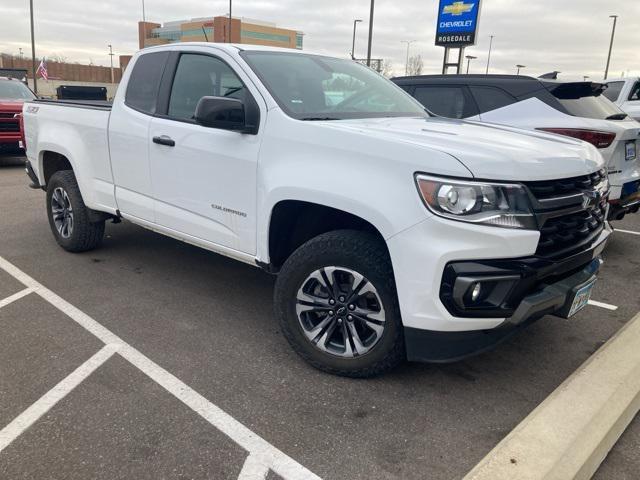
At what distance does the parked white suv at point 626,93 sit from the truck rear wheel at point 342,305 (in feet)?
34.0

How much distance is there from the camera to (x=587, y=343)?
380 cm

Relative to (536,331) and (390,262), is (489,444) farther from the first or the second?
(536,331)

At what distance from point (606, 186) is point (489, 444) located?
6.00 ft

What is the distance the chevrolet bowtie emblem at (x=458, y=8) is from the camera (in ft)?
57.9

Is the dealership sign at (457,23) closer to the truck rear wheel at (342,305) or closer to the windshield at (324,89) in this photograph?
the windshield at (324,89)

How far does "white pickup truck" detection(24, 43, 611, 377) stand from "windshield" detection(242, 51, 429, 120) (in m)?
0.02

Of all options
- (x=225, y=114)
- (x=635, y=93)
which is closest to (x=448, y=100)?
(x=225, y=114)

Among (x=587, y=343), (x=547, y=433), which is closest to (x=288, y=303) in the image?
(x=547, y=433)

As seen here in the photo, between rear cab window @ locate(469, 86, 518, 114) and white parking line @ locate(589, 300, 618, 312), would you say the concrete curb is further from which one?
→ rear cab window @ locate(469, 86, 518, 114)

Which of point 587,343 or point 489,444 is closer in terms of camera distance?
point 489,444

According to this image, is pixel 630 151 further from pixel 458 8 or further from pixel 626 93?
pixel 458 8

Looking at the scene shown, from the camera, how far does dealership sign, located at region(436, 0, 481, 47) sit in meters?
17.6

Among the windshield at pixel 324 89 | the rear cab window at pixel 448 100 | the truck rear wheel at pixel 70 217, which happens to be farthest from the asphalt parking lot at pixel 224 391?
the rear cab window at pixel 448 100

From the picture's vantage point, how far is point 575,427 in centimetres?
263
